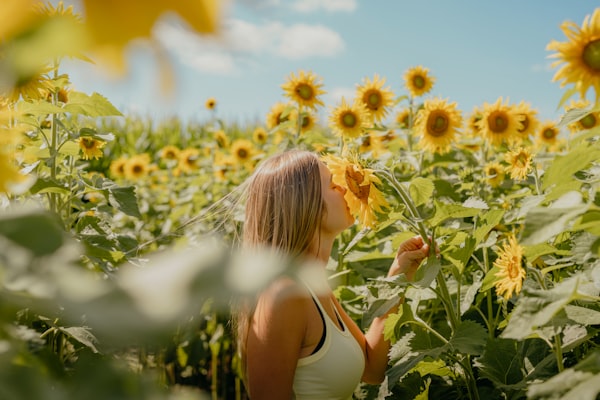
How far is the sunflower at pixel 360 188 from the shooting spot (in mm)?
1468

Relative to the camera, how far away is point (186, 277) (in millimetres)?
303

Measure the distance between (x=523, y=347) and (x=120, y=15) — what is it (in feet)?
4.61

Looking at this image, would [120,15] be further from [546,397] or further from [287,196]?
[287,196]

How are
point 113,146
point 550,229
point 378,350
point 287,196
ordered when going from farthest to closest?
point 113,146, point 378,350, point 287,196, point 550,229

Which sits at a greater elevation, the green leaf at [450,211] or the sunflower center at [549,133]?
the sunflower center at [549,133]

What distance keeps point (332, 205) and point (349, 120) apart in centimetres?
126

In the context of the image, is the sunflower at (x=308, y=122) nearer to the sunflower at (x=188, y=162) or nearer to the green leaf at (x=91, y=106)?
the sunflower at (x=188, y=162)

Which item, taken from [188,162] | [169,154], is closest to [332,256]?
[188,162]

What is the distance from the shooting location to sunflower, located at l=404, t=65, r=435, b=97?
3.23 m

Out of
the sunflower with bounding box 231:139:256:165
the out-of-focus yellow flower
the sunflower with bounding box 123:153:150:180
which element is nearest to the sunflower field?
the out-of-focus yellow flower

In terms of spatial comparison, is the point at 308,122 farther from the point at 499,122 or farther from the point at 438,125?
the point at 499,122

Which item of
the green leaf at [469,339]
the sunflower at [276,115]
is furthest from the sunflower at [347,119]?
the green leaf at [469,339]

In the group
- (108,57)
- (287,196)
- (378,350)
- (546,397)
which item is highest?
(108,57)

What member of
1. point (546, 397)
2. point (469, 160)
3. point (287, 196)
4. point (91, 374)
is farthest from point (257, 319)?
point (469, 160)
